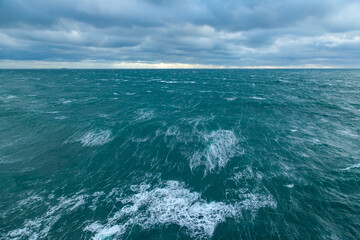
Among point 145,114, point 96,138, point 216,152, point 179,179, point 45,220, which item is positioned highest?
point 145,114

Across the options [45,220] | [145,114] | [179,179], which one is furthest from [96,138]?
[179,179]

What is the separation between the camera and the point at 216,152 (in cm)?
3158

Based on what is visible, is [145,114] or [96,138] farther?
[145,114]

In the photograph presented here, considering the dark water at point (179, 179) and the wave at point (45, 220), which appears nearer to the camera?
the wave at point (45, 220)

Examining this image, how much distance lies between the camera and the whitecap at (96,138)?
116ft

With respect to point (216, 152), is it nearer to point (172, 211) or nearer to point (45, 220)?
point (172, 211)

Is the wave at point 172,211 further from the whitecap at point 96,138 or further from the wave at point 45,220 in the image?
the whitecap at point 96,138

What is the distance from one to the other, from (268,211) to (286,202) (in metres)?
3.21

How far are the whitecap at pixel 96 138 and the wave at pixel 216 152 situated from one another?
21071 millimetres

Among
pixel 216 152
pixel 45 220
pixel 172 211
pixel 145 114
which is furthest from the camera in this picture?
pixel 145 114

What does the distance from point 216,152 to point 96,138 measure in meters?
27.5

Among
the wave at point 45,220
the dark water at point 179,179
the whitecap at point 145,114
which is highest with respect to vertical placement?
the whitecap at point 145,114

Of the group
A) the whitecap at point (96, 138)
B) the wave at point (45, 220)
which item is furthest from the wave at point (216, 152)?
the whitecap at point (96, 138)

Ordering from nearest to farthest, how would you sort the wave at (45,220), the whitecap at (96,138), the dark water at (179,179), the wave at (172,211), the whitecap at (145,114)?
the wave at (45,220), the wave at (172,211), the dark water at (179,179), the whitecap at (96,138), the whitecap at (145,114)
